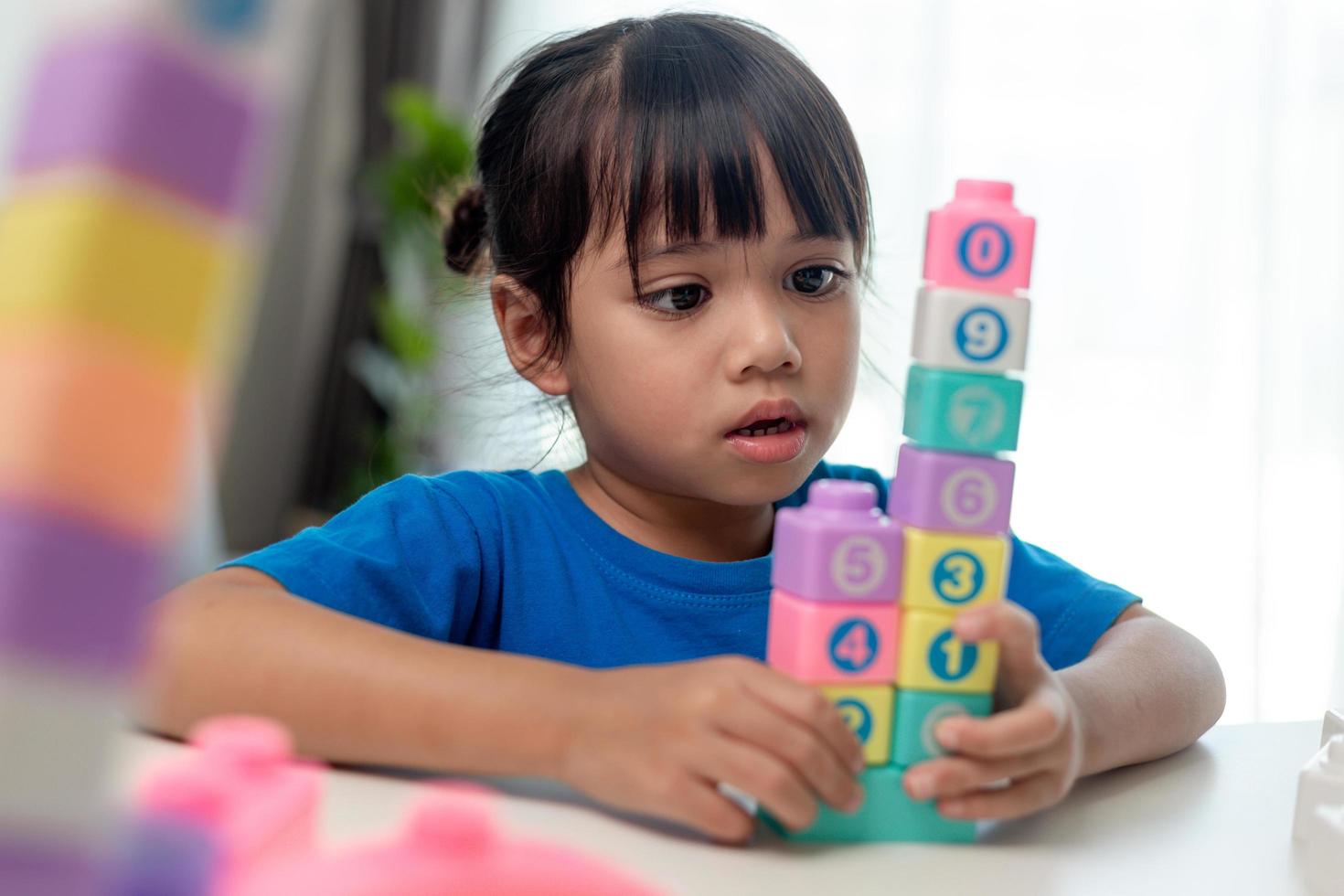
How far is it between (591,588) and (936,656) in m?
0.46

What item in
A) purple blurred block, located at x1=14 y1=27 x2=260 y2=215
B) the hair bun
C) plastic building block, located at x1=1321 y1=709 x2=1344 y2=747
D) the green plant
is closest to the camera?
purple blurred block, located at x1=14 y1=27 x2=260 y2=215

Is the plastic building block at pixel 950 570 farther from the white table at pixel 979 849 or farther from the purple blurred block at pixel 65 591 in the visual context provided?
the purple blurred block at pixel 65 591

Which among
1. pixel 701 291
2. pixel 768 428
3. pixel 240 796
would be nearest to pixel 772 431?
pixel 768 428

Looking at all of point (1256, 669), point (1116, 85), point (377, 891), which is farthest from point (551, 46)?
point (1256, 669)

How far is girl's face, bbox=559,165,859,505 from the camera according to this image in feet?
2.96

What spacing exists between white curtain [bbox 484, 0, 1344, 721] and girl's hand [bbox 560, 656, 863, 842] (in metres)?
1.79

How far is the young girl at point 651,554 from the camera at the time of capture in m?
0.61

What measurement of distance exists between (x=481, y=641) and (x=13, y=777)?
32.9 inches

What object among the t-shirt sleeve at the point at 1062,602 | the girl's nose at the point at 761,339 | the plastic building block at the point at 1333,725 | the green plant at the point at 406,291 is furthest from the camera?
the green plant at the point at 406,291

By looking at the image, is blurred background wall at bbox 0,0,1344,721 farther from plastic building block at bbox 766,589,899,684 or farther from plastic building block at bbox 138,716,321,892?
plastic building block at bbox 138,716,321,892

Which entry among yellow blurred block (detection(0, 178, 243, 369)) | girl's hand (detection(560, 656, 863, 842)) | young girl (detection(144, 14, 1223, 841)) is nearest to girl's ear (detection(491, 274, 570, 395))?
young girl (detection(144, 14, 1223, 841))

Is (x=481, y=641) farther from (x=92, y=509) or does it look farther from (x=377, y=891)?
(x=92, y=509)

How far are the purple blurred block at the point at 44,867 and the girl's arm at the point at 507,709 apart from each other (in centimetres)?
41

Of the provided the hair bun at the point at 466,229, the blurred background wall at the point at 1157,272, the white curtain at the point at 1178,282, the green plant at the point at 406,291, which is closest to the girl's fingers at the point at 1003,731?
the hair bun at the point at 466,229
